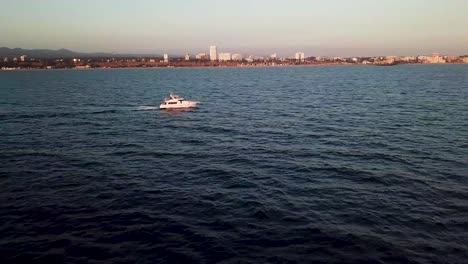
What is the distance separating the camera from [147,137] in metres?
64.5

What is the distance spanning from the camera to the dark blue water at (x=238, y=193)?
1040 inches

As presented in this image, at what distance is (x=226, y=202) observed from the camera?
→ 34.5m

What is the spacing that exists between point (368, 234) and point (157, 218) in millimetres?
16977

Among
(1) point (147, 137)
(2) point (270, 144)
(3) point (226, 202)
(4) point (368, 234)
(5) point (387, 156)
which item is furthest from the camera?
(1) point (147, 137)

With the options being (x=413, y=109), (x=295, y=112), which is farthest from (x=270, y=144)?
(x=413, y=109)

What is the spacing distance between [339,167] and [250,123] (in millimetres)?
34876

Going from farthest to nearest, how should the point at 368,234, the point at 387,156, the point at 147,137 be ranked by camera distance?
the point at 147,137 < the point at 387,156 < the point at 368,234

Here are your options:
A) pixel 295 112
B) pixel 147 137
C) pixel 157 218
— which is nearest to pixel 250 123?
pixel 295 112

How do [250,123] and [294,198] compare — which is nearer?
[294,198]

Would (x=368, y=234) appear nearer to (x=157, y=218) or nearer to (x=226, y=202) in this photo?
(x=226, y=202)

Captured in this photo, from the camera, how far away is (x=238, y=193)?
36.8 meters

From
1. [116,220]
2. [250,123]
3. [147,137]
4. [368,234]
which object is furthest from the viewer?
[250,123]

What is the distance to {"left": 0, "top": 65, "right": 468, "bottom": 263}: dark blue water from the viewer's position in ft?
86.6

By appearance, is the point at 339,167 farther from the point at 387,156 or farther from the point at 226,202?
the point at 226,202
